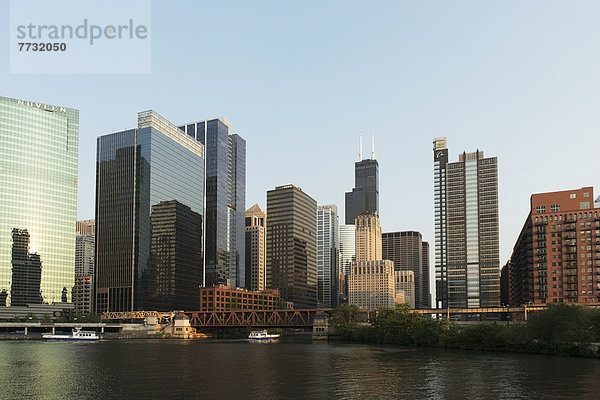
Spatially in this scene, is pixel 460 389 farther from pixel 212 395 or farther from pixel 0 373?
pixel 0 373

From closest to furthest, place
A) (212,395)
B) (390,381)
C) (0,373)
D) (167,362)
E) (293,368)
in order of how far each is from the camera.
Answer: (212,395) → (390,381) → (0,373) → (293,368) → (167,362)

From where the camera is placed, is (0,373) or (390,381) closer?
(390,381)

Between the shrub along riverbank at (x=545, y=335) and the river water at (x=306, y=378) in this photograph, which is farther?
the shrub along riverbank at (x=545, y=335)

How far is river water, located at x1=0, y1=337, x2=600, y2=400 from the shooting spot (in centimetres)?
7838

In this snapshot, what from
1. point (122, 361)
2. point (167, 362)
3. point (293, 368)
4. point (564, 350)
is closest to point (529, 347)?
point (564, 350)

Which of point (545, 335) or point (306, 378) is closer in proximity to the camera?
point (306, 378)

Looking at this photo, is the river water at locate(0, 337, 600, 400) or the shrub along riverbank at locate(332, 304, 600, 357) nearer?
the river water at locate(0, 337, 600, 400)

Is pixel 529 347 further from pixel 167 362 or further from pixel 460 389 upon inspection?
pixel 167 362

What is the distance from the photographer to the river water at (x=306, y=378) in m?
78.4

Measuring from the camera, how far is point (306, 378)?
96.7 m

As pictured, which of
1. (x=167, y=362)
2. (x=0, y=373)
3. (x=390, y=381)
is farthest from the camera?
(x=167, y=362)

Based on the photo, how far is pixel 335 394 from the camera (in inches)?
3103

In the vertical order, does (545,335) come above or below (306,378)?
above

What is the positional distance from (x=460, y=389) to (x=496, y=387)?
15.7 feet
